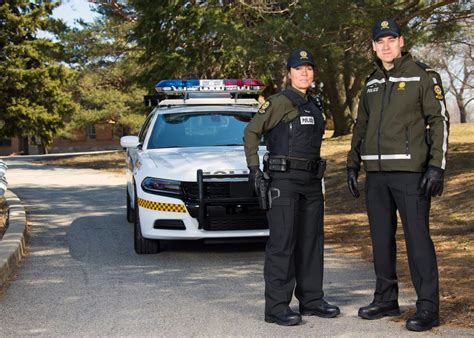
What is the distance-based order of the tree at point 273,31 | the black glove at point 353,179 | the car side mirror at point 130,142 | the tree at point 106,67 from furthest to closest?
1. the tree at point 106,67
2. the tree at point 273,31
3. the car side mirror at point 130,142
4. the black glove at point 353,179

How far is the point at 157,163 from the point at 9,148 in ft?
178

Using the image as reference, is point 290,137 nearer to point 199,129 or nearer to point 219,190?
point 219,190

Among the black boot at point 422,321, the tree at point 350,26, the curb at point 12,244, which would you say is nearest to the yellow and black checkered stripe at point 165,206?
the curb at point 12,244

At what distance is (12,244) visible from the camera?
8305 mm

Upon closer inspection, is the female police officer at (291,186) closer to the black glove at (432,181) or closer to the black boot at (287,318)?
the black boot at (287,318)

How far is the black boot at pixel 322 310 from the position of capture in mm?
5547

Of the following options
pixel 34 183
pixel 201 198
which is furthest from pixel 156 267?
pixel 34 183

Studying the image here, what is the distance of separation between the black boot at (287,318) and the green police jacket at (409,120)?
1.19m

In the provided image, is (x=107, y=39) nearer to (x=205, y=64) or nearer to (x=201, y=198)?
(x=205, y=64)

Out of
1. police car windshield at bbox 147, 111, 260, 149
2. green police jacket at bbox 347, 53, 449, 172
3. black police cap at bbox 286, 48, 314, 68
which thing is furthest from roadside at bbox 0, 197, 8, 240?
green police jacket at bbox 347, 53, 449, 172

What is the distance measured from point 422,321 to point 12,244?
4902 mm

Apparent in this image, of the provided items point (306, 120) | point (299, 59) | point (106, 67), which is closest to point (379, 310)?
point (306, 120)

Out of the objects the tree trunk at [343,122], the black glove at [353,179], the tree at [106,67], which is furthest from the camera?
the tree at [106,67]

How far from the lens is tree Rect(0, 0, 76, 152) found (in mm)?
37031
